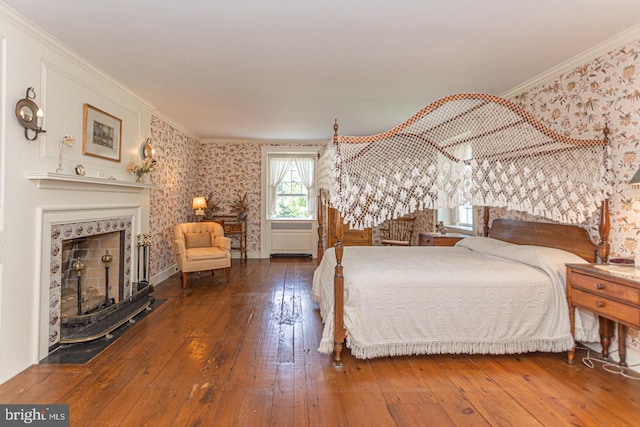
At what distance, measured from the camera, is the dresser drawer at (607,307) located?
1.83 meters

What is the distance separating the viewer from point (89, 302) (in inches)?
122

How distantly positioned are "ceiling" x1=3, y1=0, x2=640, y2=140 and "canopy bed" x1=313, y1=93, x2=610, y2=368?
51 centimetres

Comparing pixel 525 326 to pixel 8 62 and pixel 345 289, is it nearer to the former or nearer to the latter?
pixel 345 289

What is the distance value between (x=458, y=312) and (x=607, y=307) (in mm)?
871

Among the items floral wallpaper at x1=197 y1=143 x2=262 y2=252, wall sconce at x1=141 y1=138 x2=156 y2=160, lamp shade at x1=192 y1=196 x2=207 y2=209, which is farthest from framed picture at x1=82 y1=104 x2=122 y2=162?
floral wallpaper at x1=197 y1=143 x2=262 y2=252

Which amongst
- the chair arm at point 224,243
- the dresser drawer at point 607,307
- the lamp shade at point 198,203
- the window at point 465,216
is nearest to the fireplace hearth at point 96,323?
the chair arm at point 224,243

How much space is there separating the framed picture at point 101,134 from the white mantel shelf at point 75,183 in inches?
11.3

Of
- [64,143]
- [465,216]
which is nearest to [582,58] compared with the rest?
[465,216]

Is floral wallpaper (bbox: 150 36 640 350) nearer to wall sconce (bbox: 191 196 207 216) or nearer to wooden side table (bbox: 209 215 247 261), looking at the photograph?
wall sconce (bbox: 191 196 207 216)

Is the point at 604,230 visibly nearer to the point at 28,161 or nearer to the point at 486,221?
the point at 486,221

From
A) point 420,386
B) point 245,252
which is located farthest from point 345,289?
point 245,252

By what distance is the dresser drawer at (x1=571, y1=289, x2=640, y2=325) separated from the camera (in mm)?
1825

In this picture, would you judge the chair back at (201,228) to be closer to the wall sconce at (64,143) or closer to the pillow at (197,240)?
the pillow at (197,240)

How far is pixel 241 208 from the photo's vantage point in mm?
6211
